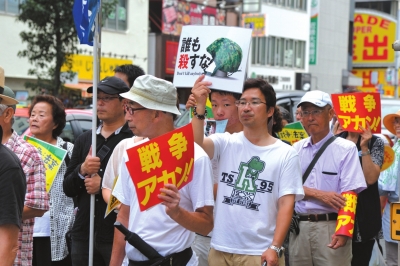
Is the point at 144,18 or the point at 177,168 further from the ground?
the point at 144,18

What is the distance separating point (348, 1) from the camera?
49.7 metres

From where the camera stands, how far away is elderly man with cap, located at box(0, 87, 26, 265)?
3.39 metres

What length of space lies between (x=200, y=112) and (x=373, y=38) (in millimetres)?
48060

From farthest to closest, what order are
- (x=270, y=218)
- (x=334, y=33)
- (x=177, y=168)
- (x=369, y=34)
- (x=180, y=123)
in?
(x=369, y=34) → (x=334, y=33) → (x=180, y=123) → (x=270, y=218) → (x=177, y=168)

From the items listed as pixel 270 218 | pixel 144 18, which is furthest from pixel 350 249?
pixel 144 18

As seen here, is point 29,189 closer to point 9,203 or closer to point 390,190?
point 9,203

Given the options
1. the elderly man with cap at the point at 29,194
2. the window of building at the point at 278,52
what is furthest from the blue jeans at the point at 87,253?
the window of building at the point at 278,52

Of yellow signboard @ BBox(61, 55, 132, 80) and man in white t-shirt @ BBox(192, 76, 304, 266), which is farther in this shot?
yellow signboard @ BBox(61, 55, 132, 80)

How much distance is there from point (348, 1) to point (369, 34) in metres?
3.03

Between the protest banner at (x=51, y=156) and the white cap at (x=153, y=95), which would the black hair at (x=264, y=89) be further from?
the protest banner at (x=51, y=156)

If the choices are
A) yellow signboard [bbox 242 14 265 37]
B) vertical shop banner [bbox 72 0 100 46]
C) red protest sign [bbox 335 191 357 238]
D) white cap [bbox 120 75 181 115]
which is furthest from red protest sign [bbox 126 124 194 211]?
yellow signboard [bbox 242 14 265 37]

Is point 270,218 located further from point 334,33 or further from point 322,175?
point 334,33

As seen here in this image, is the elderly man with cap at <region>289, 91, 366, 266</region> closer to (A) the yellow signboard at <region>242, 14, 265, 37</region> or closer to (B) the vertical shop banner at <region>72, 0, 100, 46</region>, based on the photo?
(B) the vertical shop banner at <region>72, 0, 100, 46</region>

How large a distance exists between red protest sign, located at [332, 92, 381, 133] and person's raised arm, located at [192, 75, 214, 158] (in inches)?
65.7
